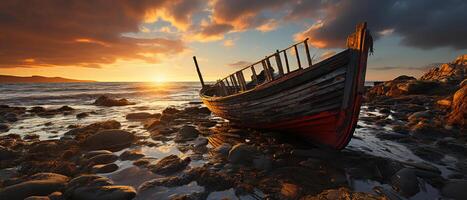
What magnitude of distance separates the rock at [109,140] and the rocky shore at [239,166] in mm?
37

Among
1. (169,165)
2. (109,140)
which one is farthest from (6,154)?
(169,165)

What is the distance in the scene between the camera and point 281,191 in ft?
18.2

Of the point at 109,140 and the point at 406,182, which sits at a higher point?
the point at 406,182

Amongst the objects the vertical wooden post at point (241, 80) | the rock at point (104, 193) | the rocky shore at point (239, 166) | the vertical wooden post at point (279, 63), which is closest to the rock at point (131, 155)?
the rocky shore at point (239, 166)

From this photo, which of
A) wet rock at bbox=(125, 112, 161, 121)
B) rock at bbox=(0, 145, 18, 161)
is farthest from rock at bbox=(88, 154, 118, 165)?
wet rock at bbox=(125, 112, 161, 121)

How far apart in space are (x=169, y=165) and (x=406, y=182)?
605 centimetres

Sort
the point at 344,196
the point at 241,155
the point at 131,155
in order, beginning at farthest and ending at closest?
the point at 131,155
the point at 241,155
the point at 344,196

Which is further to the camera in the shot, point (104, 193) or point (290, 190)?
point (290, 190)

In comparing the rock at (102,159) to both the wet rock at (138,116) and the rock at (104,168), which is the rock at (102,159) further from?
the wet rock at (138,116)

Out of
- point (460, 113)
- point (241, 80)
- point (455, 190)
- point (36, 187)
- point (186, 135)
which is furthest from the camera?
point (460, 113)

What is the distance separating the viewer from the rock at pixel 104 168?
7.14 m

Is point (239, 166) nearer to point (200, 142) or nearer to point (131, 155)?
point (200, 142)

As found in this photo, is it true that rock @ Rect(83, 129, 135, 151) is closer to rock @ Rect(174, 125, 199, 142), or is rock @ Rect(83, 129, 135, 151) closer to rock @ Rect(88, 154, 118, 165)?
rock @ Rect(88, 154, 118, 165)

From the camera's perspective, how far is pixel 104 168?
7.23 m
